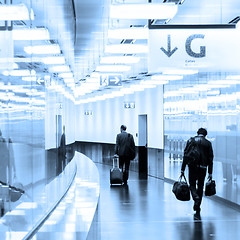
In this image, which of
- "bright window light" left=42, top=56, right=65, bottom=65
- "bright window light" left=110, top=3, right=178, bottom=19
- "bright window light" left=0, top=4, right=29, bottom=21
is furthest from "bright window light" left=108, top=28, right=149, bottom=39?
"bright window light" left=0, top=4, right=29, bottom=21

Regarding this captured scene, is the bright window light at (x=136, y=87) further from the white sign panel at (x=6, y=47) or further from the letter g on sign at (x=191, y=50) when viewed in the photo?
the white sign panel at (x=6, y=47)

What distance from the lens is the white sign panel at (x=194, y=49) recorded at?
7102 mm

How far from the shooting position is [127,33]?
1075cm

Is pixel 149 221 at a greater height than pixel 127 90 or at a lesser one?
lesser

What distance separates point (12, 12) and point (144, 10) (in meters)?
3.02

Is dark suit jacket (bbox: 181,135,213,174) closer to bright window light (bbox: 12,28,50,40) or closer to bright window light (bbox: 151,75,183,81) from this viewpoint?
bright window light (bbox: 12,28,50,40)

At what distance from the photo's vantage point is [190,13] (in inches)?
437

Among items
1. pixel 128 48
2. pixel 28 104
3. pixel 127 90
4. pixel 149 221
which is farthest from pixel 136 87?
pixel 28 104

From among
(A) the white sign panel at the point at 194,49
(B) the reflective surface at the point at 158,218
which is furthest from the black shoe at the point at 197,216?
(A) the white sign panel at the point at 194,49


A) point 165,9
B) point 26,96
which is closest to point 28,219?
point 26,96

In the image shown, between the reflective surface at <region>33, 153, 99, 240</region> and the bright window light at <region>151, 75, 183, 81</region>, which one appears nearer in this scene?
the reflective surface at <region>33, 153, 99, 240</region>

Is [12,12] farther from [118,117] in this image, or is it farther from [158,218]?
[118,117]

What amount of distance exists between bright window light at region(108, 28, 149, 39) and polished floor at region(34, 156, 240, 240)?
12.7 feet

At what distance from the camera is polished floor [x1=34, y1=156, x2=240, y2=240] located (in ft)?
17.1
